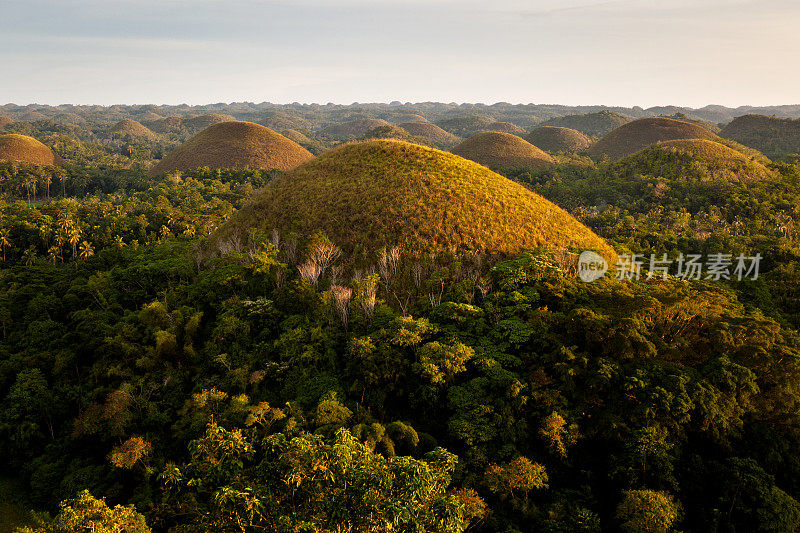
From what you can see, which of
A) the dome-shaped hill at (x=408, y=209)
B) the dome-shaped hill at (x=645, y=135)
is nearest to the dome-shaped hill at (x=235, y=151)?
the dome-shaped hill at (x=408, y=209)

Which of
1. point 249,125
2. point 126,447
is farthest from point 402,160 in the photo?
point 249,125

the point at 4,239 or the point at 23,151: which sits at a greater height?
the point at 23,151

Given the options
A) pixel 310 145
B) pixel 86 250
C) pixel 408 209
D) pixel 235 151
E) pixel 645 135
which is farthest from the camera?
pixel 310 145

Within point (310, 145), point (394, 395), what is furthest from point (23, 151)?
point (394, 395)

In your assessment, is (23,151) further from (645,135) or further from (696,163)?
(645,135)

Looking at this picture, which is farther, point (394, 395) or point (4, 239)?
point (4, 239)

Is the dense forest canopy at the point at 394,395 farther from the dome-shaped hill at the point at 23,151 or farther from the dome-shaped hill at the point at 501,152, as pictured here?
the dome-shaped hill at the point at 23,151

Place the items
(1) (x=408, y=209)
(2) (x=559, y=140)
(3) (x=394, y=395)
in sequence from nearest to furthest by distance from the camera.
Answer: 1. (3) (x=394, y=395)
2. (1) (x=408, y=209)
3. (2) (x=559, y=140)
